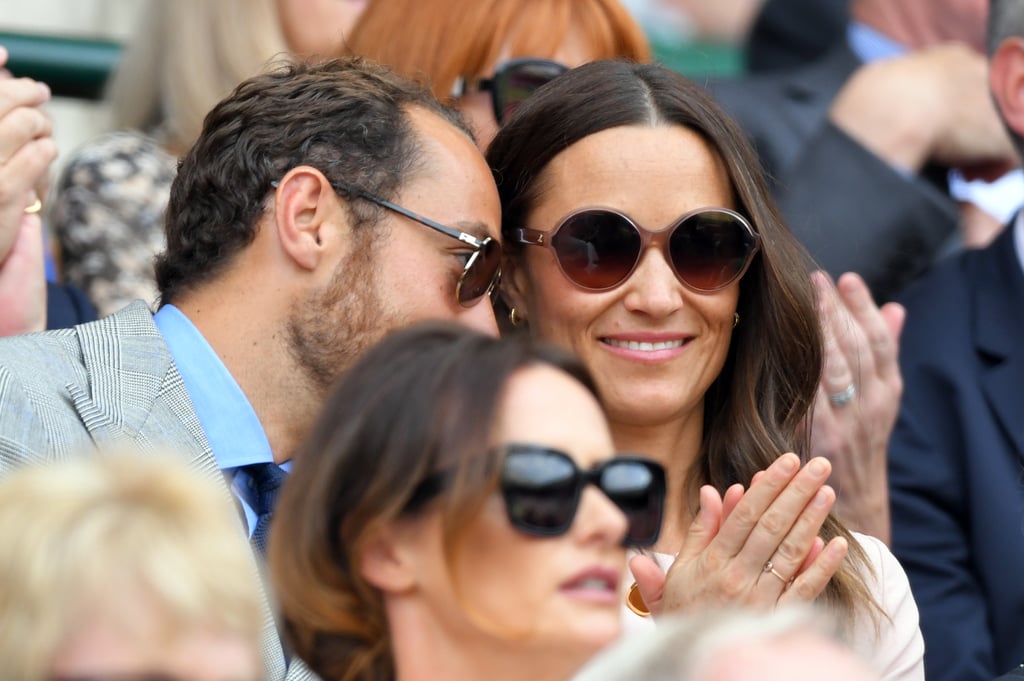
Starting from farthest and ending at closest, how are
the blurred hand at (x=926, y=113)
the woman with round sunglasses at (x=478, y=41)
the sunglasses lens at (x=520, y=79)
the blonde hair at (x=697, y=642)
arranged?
the blurred hand at (x=926, y=113) < the woman with round sunglasses at (x=478, y=41) < the sunglasses lens at (x=520, y=79) < the blonde hair at (x=697, y=642)

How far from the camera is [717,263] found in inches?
131

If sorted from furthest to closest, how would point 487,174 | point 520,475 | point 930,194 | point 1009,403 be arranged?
point 930,194, point 1009,403, point 487,174, point 520,475

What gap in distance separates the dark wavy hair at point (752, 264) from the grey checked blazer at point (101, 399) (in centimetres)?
78

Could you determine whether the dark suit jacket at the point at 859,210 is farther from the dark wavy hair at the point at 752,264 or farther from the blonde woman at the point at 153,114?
the blonde woman at the point at 153,114

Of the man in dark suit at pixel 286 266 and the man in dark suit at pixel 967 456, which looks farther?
the man in dark suit at pixel 967 456

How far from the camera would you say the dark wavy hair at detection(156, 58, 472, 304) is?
139 inches

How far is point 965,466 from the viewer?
415 cm

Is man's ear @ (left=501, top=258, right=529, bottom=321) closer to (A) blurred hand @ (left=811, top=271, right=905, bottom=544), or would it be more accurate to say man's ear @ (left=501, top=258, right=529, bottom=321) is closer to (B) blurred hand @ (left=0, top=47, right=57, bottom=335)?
(A) blurred hand @ (left=811, top=271, right=905, bottom=544)

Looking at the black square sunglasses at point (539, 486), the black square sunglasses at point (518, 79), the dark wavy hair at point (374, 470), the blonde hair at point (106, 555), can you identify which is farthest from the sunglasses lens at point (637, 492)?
the black square sunglasses at point (518, 79)

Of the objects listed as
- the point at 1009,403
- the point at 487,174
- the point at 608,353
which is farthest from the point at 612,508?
the point at 1009,403

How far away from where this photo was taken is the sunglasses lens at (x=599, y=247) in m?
3.27

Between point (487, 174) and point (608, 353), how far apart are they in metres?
0.48

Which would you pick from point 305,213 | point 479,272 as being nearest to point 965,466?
point 479,272

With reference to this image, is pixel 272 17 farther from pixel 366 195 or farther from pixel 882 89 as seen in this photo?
pixel 882 89
